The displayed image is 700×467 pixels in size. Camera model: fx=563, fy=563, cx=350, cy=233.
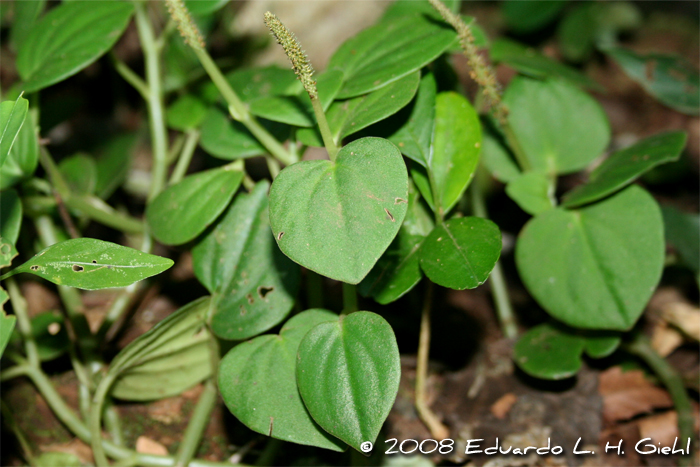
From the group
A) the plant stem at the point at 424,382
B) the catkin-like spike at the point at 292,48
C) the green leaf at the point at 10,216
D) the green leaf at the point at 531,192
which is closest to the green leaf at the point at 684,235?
the green leaf at the point at 531,192

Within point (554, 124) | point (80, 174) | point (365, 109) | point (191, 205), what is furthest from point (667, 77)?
point (80, 174)

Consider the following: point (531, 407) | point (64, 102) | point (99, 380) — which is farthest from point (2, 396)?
point (531, 407)

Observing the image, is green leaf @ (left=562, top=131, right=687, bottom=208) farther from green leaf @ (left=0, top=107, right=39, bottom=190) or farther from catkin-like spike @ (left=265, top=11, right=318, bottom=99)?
green leaf @ (left=0, top=107, right=39, bottom=190)

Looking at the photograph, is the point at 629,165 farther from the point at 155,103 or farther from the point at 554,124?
the point at 155,103

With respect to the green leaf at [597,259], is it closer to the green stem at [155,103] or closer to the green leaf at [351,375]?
the green leaf at [351,375]

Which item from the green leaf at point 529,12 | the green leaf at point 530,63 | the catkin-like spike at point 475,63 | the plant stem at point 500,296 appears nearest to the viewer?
the catkin-like spike at point 475,63

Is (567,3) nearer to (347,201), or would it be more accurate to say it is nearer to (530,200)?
(530,200)
